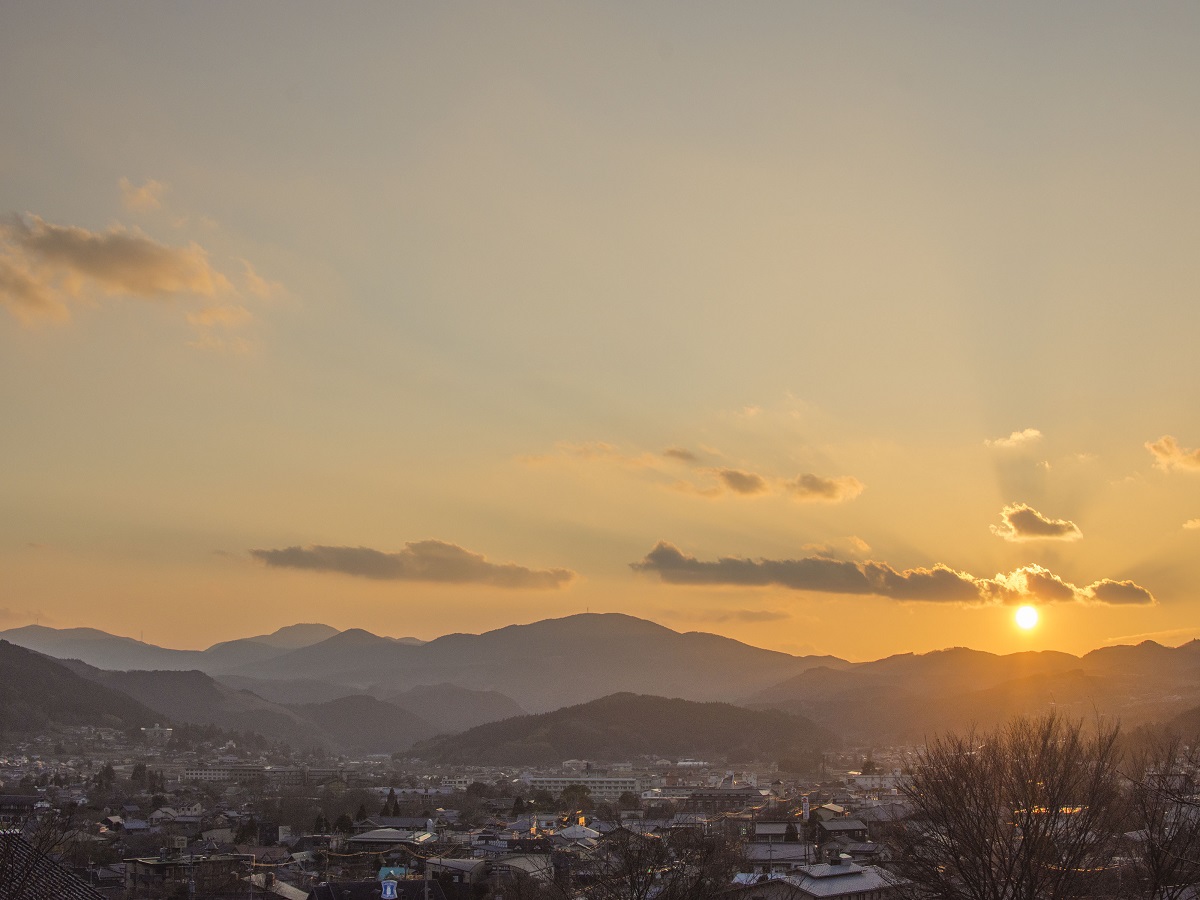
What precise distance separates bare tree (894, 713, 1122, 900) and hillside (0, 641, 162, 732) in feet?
562

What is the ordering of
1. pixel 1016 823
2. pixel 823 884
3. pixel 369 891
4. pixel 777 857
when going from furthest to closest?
pixel 777 857
pixel 369 891
pixel 823 884
pixel 1016 823

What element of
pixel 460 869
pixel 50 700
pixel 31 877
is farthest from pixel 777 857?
pixel 50 700

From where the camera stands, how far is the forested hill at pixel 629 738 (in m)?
173

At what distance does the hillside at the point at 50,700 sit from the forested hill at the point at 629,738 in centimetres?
4941

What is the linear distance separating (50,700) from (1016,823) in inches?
7378

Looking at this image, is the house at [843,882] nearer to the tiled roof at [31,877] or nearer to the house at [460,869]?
the house at [460,869]

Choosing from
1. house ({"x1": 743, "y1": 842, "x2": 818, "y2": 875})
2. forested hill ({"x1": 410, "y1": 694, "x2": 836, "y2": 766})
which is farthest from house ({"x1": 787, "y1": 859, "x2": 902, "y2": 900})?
forested hill ({"x1": 410, "y1": 694, "x2": 836, "y2": 766})

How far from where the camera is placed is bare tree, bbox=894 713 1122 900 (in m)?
22.4

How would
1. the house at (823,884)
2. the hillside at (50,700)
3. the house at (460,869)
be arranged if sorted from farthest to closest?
the hillside at (50,700) < the house at (460,869) < the house at (823,884)

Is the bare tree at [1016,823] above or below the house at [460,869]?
above

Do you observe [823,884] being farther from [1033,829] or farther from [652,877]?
[1033,829]

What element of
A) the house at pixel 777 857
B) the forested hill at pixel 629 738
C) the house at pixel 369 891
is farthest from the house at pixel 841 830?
the forested hill at pixel 629 738

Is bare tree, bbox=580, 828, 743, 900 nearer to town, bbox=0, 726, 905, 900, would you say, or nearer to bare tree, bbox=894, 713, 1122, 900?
town, bbox=0, 726, 905, 900

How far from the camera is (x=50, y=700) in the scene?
181875 millimetres
